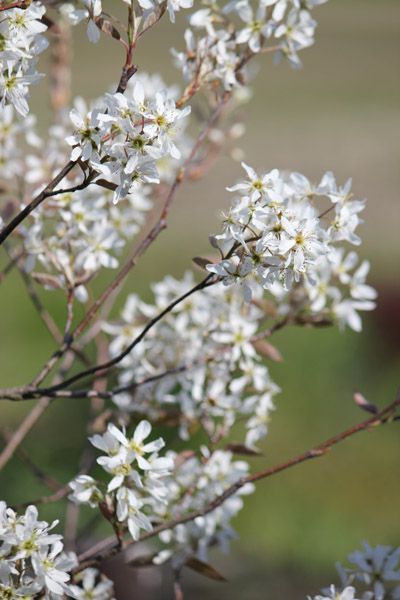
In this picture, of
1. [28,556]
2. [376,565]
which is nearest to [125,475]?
[28,556]

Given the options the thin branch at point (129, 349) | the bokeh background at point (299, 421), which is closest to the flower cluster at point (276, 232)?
the thin branch at point (129, 349)

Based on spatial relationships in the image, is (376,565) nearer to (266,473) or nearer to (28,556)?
(266,473)

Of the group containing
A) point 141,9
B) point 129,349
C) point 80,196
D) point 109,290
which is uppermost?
point 80,196

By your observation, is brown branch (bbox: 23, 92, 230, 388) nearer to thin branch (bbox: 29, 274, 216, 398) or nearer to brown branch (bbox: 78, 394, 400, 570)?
thin branch (bbox: 29, 274, 216, 398)

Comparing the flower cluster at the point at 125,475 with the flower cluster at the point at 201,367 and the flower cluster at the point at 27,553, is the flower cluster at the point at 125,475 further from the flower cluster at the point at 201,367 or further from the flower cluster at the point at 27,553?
the flower cluster at the point at 201,367

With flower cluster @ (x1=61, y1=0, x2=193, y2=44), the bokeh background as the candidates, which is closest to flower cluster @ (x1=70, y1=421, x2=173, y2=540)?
flower cluster @ (x1=61, y1=0, x2=193, y2=44)
